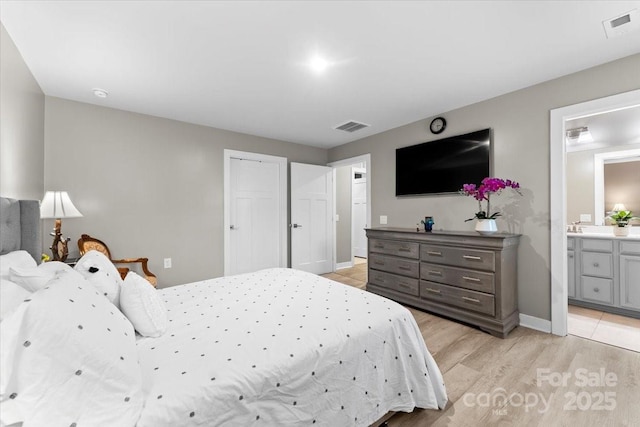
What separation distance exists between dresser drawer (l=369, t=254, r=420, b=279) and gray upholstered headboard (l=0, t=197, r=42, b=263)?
10.5 feet

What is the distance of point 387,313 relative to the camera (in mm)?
1599

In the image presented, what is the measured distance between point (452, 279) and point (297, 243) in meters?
2.58

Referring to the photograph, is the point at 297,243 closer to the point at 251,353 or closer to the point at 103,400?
the point at 251,353

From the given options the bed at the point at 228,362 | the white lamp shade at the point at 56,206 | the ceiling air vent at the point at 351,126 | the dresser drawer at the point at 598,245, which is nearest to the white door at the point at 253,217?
the ceiling air vent at the point at 351,126

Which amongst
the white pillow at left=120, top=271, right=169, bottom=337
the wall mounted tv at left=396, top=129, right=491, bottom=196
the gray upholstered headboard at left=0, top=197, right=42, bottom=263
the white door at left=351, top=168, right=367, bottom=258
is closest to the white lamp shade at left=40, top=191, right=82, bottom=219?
the gray upholstered headboard at left=0, top=197, right=42, bottom=263

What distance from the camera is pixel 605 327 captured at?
268 centimetres

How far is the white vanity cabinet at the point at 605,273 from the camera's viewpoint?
2.88 m

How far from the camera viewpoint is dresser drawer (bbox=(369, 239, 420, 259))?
3205 millimetres

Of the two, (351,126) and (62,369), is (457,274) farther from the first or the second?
(62,369)

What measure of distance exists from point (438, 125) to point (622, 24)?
1732 mm

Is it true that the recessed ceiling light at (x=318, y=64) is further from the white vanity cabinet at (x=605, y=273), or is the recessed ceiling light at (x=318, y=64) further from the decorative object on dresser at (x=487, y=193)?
the white vanity cabinet at (x=605, y=273)

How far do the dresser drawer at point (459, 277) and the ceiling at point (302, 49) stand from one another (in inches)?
73.1

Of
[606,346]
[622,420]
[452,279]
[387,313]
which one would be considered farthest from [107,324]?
[606,346]

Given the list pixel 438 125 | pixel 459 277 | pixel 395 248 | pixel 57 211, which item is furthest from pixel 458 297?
pixel 57 211
